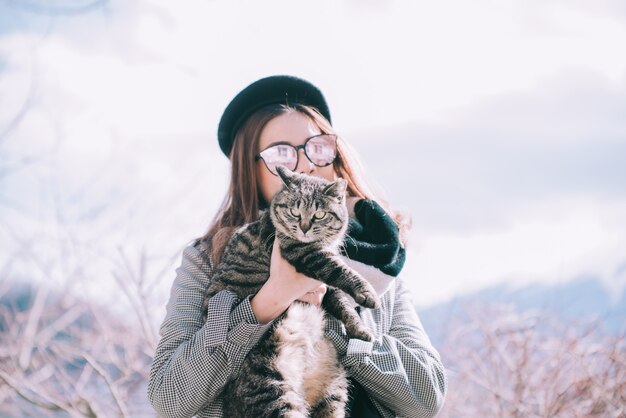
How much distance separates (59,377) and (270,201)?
3089mm

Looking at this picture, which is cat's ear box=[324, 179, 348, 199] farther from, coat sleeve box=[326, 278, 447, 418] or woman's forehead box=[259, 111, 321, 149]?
coat sleeve box=[326, 278, 447, 418]

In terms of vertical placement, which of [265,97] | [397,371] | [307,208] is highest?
[265,97]

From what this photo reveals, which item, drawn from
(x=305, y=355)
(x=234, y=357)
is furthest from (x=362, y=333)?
(x=234, y=357)

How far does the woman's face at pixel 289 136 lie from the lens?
2654mm

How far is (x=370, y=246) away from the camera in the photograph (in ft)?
8.18

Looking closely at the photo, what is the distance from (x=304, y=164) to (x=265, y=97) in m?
A: 0.42

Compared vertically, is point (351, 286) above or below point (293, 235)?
below

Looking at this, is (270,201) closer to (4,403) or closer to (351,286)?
(351,286)

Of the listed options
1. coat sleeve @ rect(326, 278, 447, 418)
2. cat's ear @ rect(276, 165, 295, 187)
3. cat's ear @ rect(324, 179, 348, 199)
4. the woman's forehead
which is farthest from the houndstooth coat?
the woman's forehead

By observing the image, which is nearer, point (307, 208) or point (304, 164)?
point (307, 208)

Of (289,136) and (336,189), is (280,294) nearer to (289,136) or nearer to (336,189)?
(336,189)

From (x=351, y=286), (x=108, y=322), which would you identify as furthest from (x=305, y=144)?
(x=108, y=322)

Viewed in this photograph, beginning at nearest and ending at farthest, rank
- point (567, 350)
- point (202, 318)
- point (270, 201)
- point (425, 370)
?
point (425, 370), point (202, 318), point (270, 201), point (567, 350)

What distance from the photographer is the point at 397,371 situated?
6.90 ft
